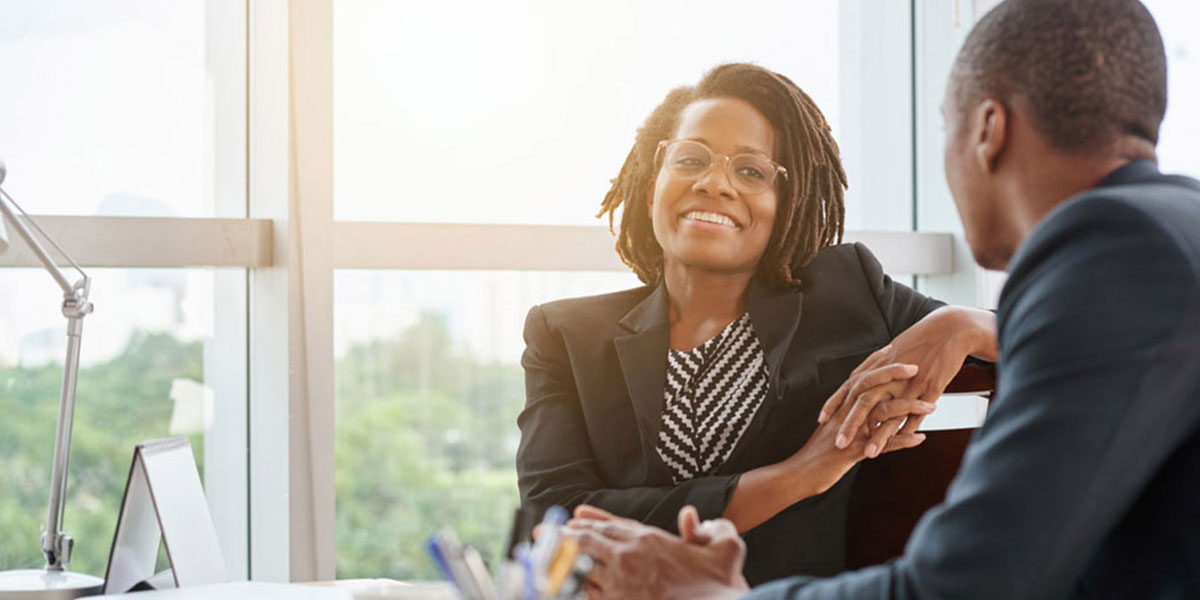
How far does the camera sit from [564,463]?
68.4 inches

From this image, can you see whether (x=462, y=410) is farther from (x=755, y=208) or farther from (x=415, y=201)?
(x=755, y=208)

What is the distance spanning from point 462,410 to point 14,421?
→ 856 millimetres

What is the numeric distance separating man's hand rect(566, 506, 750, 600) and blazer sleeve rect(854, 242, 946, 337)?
2.59 feet

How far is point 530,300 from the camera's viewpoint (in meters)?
2.54

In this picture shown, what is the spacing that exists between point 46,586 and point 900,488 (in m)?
1.15

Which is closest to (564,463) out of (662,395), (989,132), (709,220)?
(662,395)

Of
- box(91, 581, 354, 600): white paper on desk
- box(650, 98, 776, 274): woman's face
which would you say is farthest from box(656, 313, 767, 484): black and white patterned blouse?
box(91, 581, 354, 600): white paper on desk

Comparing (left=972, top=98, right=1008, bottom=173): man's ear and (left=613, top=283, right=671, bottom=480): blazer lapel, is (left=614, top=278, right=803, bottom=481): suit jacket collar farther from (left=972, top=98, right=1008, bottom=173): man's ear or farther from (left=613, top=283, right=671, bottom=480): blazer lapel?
(left=972, top=98, right=1008, bottom=173): man's ear

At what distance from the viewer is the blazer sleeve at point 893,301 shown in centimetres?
181

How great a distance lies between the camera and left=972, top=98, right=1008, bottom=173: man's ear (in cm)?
93

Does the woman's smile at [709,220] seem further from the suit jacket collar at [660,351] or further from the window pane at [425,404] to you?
the window pane at [425,404]

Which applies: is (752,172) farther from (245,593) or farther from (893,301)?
(245,593)

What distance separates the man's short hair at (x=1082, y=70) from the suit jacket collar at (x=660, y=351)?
84cm

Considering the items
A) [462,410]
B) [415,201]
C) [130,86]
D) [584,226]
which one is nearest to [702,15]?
[584,226]
